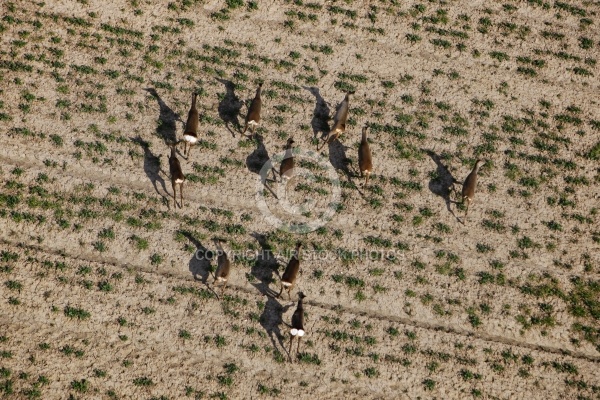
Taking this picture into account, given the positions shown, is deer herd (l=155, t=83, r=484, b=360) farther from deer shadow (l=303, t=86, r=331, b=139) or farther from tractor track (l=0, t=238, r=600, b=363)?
tractor track (l=0, t=238, r=600, b=363)

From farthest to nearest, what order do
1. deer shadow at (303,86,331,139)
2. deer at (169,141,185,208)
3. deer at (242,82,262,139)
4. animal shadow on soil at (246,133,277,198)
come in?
deer shadow at (303,86,331,139) → animal shadow on soil at (246,133,277,198) → deer at (242,82,262,139) → deer at (169,141,185,208)

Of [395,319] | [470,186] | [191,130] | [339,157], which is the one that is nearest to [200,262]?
[191,130]

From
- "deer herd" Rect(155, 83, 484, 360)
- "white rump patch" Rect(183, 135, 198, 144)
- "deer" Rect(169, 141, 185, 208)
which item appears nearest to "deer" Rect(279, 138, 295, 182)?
"deer herd" Rect(155, 83, 484, 360)

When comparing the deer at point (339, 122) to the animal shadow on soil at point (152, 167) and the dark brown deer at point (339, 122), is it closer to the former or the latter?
the dark brown deer at point (339, 122)

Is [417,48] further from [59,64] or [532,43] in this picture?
[59,64]

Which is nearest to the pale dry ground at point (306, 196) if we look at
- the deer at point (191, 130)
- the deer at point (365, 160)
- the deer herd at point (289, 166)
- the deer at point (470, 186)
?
the deer herd at point (289, 166)

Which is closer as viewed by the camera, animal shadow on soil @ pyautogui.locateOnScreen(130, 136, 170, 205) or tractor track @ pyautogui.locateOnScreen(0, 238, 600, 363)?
tractor track @ pyautogui.locateOnScreen(0, 238, 600, 363)

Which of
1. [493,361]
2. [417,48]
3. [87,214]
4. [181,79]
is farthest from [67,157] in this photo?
[493,361]

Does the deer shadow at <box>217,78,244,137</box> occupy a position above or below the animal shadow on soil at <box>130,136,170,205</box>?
above
